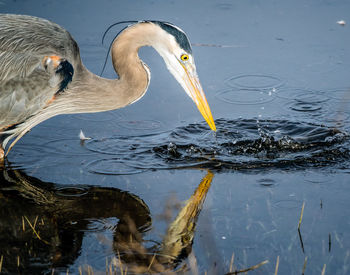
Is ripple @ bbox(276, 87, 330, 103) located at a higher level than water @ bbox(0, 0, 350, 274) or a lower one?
higher

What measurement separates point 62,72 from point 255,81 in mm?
2451

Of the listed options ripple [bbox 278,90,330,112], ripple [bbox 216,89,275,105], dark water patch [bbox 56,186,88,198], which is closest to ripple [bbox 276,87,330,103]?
ripple [bbox 278,90,330,112]

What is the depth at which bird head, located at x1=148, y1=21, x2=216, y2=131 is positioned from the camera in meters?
4.89

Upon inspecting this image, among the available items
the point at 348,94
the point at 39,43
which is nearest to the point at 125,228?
the point at 39,43

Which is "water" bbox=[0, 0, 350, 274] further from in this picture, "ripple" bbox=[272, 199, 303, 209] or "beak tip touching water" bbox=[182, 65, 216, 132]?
"beak tip touching water" bbox=[182, 65, 216, 132]

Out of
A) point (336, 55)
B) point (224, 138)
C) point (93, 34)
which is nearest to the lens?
point (224, 138)

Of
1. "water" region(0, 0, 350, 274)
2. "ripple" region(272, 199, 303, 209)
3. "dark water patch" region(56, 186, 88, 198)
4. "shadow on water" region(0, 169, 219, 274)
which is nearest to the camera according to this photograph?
"shadow on water" region(0, 169, 219, 274)

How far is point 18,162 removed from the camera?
5.05 metres

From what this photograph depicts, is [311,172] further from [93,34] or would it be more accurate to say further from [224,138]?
[93,34]

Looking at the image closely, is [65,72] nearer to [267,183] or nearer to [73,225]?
[73,225]

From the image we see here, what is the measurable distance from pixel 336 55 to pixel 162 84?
2.21m

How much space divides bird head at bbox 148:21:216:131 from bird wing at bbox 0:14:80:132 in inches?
31.1

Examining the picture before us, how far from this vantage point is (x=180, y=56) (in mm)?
4965

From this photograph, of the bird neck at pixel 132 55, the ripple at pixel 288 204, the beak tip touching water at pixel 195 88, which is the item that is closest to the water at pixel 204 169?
the ripple at pixel 288 204
